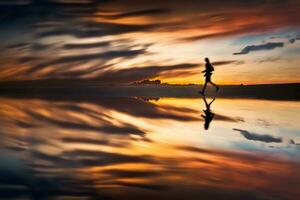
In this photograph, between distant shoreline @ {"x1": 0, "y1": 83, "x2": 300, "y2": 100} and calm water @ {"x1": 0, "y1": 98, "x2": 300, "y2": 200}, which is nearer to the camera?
calm water @ {"x1": 0, "y1": 98, "x2": 300, "y2": 200}

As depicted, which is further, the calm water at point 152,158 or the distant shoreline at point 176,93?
the distant shoreline at point 176,93

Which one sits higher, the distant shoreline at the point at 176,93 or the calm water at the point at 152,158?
the distant shoreline at the point at 176,93

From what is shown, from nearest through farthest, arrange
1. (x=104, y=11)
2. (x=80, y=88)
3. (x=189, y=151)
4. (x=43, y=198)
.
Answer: (x=43, y=198) < (x=189, y=151) < (x=104, y=11) < (x=80, y=88)

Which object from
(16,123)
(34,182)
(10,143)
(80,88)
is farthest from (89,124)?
(80,88)

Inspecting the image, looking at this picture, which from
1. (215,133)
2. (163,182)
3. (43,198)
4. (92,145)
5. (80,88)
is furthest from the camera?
(80,88)

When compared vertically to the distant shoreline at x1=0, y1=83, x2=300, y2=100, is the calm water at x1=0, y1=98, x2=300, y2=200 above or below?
below

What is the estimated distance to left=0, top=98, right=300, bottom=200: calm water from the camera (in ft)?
7.92

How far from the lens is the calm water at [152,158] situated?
2414 mm

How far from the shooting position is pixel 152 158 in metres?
3.36

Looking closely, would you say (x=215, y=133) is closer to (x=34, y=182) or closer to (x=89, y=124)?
(x=89, y=124)

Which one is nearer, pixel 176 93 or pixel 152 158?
pixel 152 158

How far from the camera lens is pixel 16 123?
18.9 ft

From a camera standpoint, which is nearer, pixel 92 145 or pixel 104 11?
pixel 92 145

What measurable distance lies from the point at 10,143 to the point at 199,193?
2391 mm
